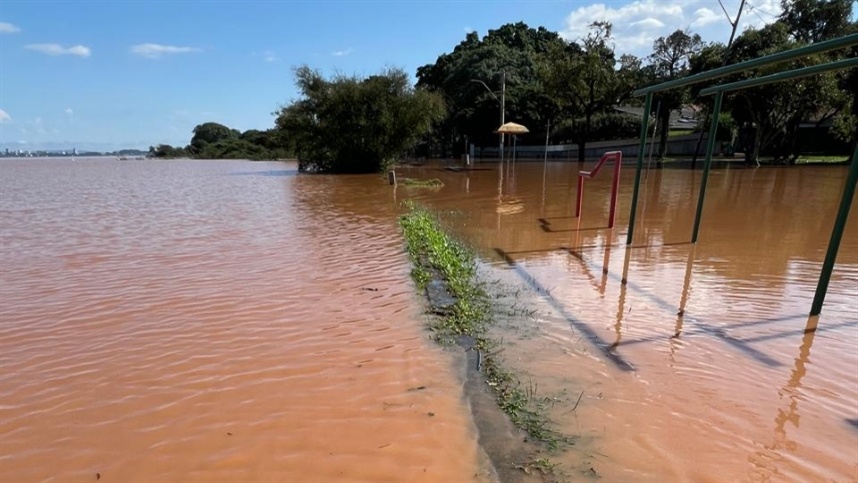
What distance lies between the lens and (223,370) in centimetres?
375

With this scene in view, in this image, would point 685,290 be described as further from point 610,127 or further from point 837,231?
point 610,127

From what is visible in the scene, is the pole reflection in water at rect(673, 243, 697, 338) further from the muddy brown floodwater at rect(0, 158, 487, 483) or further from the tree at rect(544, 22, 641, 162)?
the tree at rect(544, 22, 641, 162)

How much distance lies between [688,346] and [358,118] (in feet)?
82.7

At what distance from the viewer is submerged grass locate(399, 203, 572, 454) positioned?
294cm

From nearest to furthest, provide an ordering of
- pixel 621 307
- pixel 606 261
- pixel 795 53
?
pixel 795 53
pixel 621 307
pixel 606 261

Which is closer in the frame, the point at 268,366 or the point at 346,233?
the point at 268,366

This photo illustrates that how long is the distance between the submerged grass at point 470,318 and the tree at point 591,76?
79.8 feet

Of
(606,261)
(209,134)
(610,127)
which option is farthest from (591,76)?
(209,134)

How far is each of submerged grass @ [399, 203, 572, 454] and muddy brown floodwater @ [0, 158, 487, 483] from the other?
252mm

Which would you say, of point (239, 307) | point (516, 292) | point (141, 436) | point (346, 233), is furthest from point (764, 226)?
point (141, 436)

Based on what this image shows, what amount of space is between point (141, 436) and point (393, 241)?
592cm

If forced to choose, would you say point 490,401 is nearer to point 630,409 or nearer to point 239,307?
point 630,409

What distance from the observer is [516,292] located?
5.46 m

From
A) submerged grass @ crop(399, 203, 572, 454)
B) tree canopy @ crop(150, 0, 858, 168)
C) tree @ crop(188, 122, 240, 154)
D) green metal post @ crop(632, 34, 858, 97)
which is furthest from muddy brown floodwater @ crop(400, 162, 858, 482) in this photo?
tree @ crop(188, 122, 240, 154)
